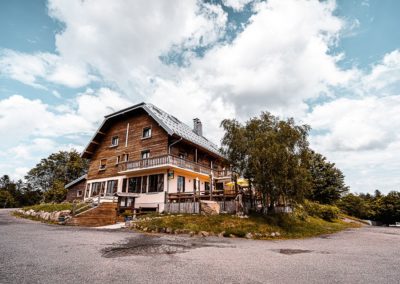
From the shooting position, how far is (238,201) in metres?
16.7

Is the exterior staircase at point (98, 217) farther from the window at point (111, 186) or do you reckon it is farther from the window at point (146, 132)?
the window at point (146, 132)

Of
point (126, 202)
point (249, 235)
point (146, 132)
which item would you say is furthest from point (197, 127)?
point (249, 235)

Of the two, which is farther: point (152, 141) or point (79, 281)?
point (152, 141)

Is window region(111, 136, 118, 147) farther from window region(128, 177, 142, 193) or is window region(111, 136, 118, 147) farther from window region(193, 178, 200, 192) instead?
window region(193, 178, 200, 192)

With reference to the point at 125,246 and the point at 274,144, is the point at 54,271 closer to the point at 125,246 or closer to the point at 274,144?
the point at 125,246

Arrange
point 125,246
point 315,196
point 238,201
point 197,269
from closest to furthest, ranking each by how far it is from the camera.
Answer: point 197,269
point 125,246
point 238,201
point 315,196

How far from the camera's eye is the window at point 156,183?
22.4 m

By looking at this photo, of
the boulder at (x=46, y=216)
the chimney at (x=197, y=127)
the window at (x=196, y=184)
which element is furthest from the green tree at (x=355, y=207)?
the boulder at (x=46, y=216)

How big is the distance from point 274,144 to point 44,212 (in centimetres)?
2009

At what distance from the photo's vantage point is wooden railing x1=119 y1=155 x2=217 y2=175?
21.9 meters

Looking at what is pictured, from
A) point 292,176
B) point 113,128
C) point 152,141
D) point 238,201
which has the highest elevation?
point 113,128

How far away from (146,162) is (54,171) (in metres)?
49.3

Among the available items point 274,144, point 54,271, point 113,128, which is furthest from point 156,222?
point 113,128

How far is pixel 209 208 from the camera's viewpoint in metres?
17.1
